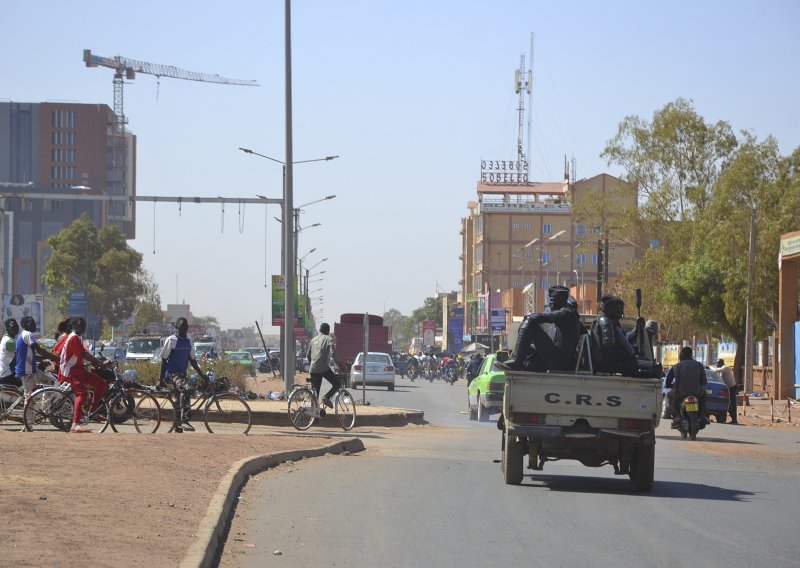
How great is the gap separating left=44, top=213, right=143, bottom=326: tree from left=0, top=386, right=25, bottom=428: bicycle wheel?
263 feet

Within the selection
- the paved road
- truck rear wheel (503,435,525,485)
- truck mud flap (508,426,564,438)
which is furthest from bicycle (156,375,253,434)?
truck mud flap (508,426,564,438)

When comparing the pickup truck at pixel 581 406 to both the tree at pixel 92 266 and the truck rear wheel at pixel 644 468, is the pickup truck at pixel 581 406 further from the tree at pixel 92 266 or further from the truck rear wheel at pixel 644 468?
the tree at pixel 92 266

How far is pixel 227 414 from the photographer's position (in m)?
19.9

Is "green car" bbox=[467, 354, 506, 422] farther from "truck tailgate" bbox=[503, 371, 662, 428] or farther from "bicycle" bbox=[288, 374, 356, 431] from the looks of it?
"truck tailgate" bbox=[503, 371, 662, 428]

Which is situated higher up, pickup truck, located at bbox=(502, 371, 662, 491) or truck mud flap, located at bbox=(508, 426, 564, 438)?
pickup truck, located at bbox=(502, 371, 662, 491)

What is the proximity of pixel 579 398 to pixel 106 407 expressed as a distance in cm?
822

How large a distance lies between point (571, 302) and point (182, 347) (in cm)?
781

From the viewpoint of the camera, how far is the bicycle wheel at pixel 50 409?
18219 mm

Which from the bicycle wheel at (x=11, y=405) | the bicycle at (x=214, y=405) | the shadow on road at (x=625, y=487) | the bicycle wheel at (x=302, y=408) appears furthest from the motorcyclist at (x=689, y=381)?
the bicycle wheel at (x=11, y=405)

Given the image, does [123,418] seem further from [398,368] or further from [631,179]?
[398,368]

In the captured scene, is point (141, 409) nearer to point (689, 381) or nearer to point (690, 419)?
point (689, 381)

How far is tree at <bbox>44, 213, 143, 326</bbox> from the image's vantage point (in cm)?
9894

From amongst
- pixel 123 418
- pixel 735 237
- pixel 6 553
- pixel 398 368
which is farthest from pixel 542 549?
pixel 398 368

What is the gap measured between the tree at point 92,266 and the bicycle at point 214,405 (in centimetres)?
8014
